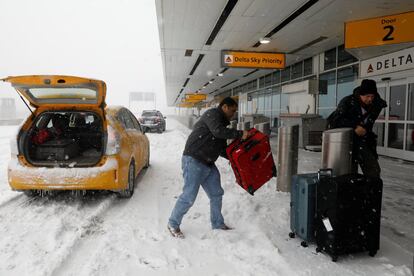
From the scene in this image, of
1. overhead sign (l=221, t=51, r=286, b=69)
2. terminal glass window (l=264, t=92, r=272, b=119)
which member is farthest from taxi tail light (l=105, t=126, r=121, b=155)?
terminal glass window (l=264, t=92, r=272, b=119)

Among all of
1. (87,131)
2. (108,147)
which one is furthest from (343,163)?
(87,131)

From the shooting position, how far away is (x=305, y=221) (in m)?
3.21

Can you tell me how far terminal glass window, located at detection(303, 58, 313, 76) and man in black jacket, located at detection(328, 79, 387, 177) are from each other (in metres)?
11.3

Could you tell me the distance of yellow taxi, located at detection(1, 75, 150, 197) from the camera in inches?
168

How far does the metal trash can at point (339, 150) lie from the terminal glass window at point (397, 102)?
23.5ft

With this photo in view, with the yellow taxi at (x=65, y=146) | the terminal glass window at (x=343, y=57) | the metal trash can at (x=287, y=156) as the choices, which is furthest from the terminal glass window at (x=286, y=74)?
the yellow taxi at (x=65, y=146)

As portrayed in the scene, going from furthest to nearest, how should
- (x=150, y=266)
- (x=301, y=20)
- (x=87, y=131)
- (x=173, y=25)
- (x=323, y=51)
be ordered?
(x=323, y=51) < (x=173, y=25) < (x=301, y=20) < (x=87, y=131) < (x=150, y=266)

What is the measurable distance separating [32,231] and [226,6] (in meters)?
6.52

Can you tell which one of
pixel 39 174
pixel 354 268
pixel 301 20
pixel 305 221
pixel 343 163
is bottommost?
pixel 354 268

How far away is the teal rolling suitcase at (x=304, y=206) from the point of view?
3.15 m

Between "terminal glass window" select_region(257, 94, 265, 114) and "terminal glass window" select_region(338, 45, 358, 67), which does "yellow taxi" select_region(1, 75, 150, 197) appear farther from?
"terminal glass window" select_region(257, 94, 265, 114)

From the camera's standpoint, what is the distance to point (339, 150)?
3.41 m

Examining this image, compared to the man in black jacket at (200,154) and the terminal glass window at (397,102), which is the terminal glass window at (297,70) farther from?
the man in black jacket at (200,154)

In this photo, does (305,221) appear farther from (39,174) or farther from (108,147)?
(39,174)
